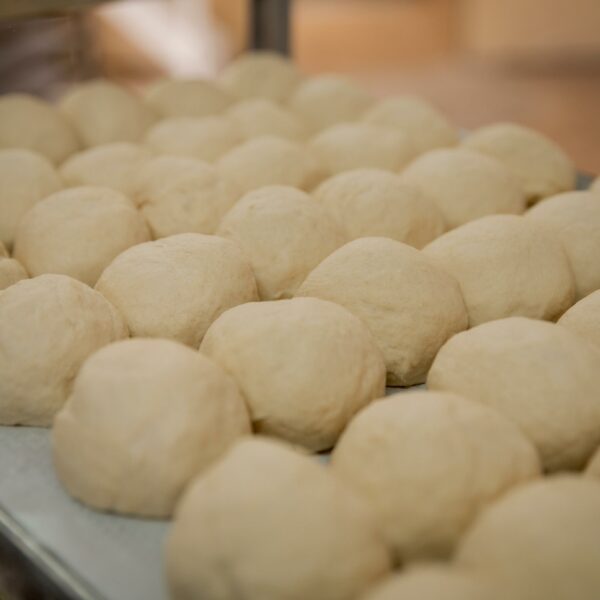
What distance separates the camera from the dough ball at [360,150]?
6.07ft

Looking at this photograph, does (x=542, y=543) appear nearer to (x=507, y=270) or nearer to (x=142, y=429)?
(x=142, y=429)

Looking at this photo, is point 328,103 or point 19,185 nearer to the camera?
point 19,185

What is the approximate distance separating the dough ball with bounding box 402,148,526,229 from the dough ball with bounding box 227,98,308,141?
431mm

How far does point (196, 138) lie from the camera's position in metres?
1.88

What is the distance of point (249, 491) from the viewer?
0.80 metres

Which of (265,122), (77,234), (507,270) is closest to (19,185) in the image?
(77,234)

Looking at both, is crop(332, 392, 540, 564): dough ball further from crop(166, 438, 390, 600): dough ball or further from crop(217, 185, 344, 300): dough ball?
crop(217, 185, 344, 300): dough ball

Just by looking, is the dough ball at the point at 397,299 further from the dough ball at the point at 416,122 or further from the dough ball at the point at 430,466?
the dough ball at the point at 416,122

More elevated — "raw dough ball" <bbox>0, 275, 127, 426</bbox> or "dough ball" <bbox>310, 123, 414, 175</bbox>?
"dough ball" <bbox>310, 123, 414, 175</bbox>

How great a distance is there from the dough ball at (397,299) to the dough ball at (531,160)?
0.69 m

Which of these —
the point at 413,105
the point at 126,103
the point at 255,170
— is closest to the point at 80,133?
the point at 126,103

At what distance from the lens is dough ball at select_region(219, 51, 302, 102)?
242 cm

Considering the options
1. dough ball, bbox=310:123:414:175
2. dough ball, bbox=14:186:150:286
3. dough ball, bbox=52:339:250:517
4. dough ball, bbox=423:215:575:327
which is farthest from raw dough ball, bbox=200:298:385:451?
dough ball, bbox=310:123:414:175

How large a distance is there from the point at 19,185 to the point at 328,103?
0.99 meters
